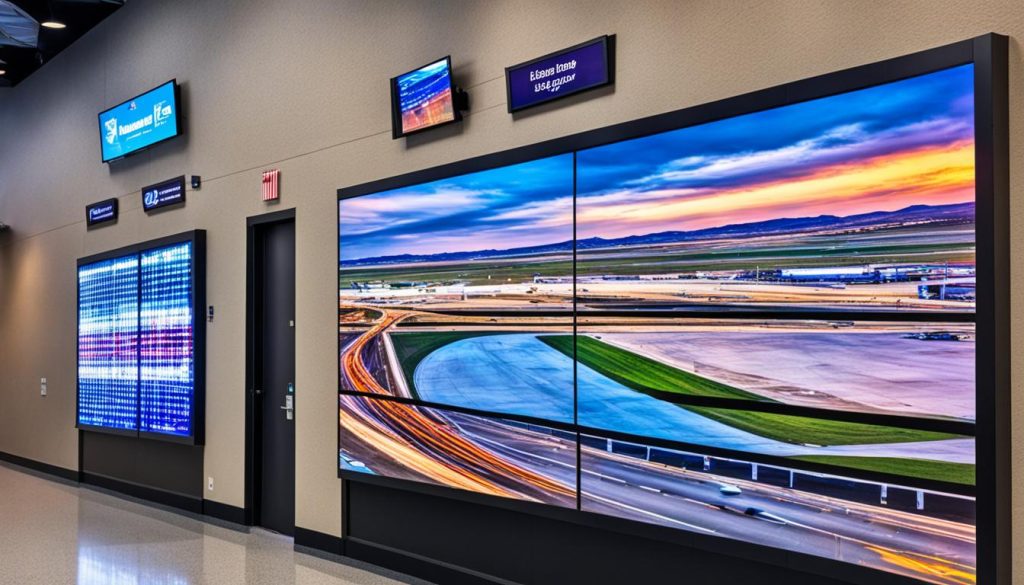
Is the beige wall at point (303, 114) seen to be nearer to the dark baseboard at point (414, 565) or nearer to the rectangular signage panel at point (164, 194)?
the rectangular signage panel at point (164, 194)

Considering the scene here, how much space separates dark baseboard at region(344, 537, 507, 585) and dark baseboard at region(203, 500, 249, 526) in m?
1.58

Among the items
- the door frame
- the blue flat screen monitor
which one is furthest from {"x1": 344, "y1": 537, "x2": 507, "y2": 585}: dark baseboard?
the blue flat screen monitor

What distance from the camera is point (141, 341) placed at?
335 inches

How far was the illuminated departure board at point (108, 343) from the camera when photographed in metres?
8.63

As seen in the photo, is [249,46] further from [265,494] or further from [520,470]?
[520,470]

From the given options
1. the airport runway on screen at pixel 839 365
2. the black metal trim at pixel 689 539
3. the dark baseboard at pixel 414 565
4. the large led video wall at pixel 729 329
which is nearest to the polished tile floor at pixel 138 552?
the dark baseboard at pixel 414 565

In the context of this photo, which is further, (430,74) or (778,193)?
(430,74)

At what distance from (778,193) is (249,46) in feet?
16.7

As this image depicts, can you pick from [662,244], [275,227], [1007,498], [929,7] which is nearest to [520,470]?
[662,244]

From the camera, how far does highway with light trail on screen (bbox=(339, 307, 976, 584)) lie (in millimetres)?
3135

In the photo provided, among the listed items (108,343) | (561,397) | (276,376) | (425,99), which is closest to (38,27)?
(108,343)

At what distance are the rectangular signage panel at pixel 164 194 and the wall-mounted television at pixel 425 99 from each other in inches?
128

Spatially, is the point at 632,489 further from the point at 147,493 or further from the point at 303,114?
the point at 147,493

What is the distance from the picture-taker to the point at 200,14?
7840 mm
